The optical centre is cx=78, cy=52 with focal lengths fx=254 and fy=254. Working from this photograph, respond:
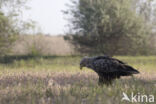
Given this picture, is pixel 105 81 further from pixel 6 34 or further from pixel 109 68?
pixel 6 34

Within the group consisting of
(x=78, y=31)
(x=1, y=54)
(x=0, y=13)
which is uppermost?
(x=0, y=13)

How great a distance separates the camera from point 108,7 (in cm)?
1752

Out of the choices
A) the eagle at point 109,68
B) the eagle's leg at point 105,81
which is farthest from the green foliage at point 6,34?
the eagle's leg at point 105,81

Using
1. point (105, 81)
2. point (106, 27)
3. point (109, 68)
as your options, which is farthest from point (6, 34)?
point (109, 68)

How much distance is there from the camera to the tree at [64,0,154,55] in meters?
17.4

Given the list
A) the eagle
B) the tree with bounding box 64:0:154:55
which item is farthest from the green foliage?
the eagle

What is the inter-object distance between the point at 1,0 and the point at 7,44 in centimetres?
300

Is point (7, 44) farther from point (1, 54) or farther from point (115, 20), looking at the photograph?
point (115, 20)

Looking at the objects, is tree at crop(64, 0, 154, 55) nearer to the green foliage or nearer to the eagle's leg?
the green foliage

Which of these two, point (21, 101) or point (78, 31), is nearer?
point (21, 101)

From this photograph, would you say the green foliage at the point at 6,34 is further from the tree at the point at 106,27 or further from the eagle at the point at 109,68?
the eagle at the point at 109,68

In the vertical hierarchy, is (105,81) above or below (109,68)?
below

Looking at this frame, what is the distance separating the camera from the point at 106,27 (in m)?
17.3

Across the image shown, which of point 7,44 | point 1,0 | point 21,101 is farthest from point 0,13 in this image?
point 21,101
